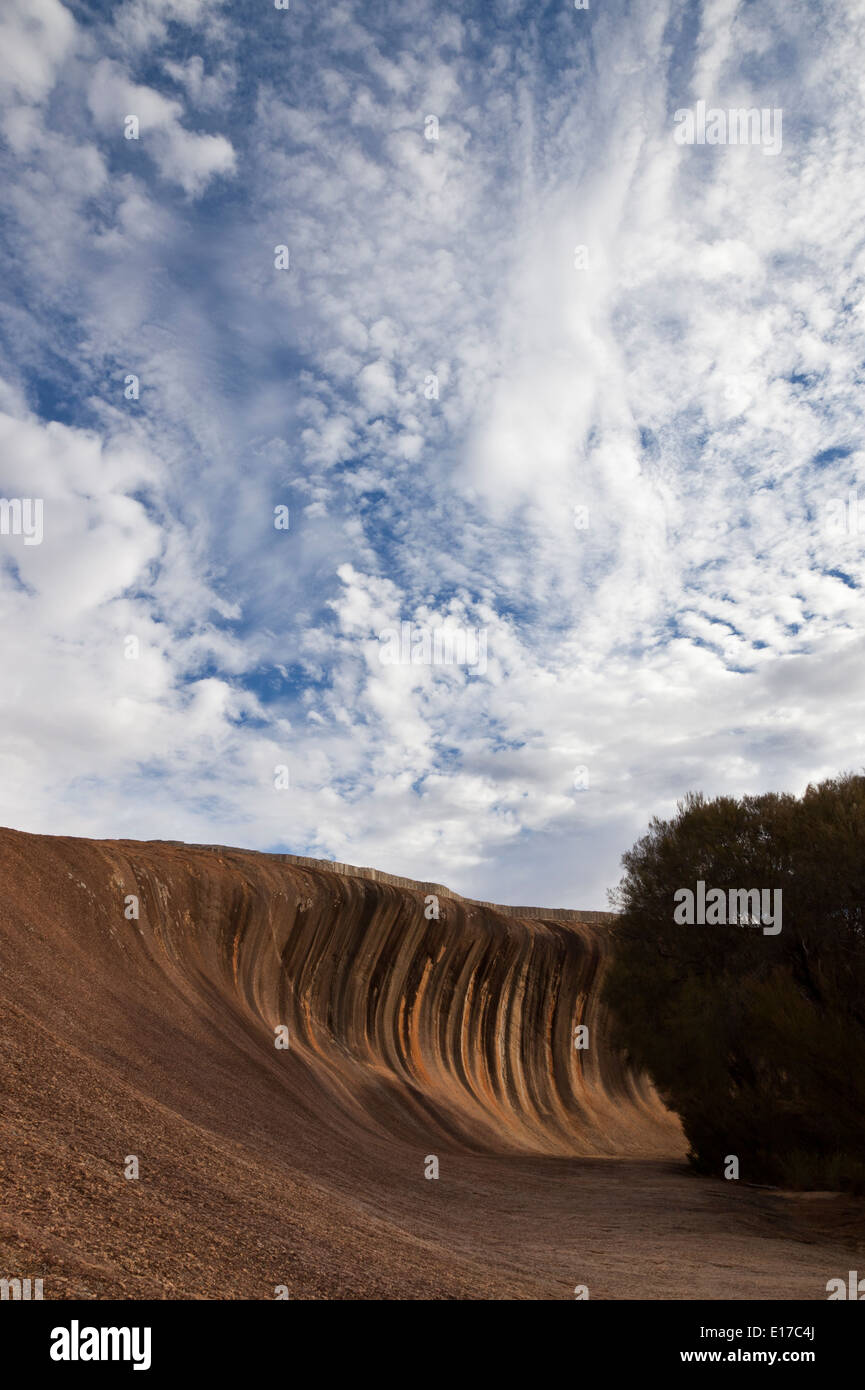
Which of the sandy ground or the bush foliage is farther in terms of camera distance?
the bush foliage

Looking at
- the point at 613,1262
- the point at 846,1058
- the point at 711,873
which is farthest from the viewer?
the point at 711,873

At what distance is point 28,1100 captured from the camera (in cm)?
893

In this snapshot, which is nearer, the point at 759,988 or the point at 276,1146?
the point at 276,1146

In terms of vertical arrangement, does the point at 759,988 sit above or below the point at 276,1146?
above

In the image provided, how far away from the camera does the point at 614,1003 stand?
72.5ft

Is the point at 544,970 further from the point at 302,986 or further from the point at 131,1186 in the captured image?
the point at 131,1186

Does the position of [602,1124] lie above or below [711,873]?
below

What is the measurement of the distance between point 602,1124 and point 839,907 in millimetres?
24060

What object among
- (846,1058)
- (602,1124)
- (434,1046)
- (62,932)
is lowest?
(602,1124)

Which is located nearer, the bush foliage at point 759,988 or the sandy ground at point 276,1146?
the sandy ground at point 276,1146

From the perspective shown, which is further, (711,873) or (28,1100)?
(711,873)
